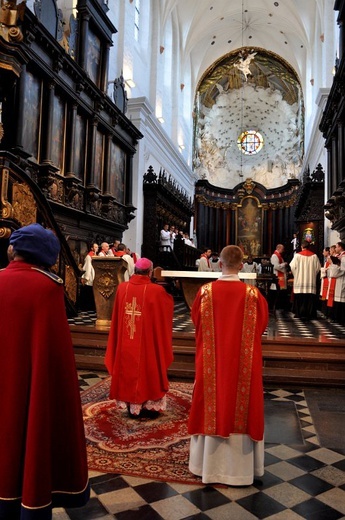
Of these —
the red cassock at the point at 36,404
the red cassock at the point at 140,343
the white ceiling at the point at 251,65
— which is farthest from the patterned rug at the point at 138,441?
the white ceiling at the point at 251,65

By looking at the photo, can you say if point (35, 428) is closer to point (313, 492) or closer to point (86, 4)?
point (313, 492)

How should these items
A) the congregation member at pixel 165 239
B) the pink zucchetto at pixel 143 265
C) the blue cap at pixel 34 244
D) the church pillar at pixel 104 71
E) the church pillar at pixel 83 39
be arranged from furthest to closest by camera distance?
the congregation member at pixel 165 239
the church pillar at pixel 104 71
the church pillar at pixel 83 39
the pink zucchetto at pixel 143 265
the blue cap at pixel 34 244

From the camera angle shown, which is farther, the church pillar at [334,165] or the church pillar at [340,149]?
the church pillar at [334,165]

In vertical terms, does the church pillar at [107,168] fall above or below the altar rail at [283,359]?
above

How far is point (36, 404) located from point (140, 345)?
8.32ft

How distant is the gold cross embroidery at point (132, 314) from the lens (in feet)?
15.2

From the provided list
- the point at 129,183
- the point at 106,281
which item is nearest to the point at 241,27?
the point at 129,183

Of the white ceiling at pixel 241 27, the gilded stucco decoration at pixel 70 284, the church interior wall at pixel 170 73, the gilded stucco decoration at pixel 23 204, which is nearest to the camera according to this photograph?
the gilded stucco decoration at pixel 23 204

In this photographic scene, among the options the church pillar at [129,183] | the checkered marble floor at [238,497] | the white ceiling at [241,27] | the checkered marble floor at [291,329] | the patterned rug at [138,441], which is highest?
the white ceiling at [241,27]

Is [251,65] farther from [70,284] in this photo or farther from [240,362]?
[240,362]

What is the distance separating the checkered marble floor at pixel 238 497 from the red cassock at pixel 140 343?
4.21 ft

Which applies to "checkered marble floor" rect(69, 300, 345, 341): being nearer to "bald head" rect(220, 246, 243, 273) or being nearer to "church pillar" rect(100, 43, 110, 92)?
"bald head" rect(220, 246, 243, 273)

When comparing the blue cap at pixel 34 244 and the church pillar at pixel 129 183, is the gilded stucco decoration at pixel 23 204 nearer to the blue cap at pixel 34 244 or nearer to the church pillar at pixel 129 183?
the blue cap at pixel 34 244

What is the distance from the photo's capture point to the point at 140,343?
459cm
